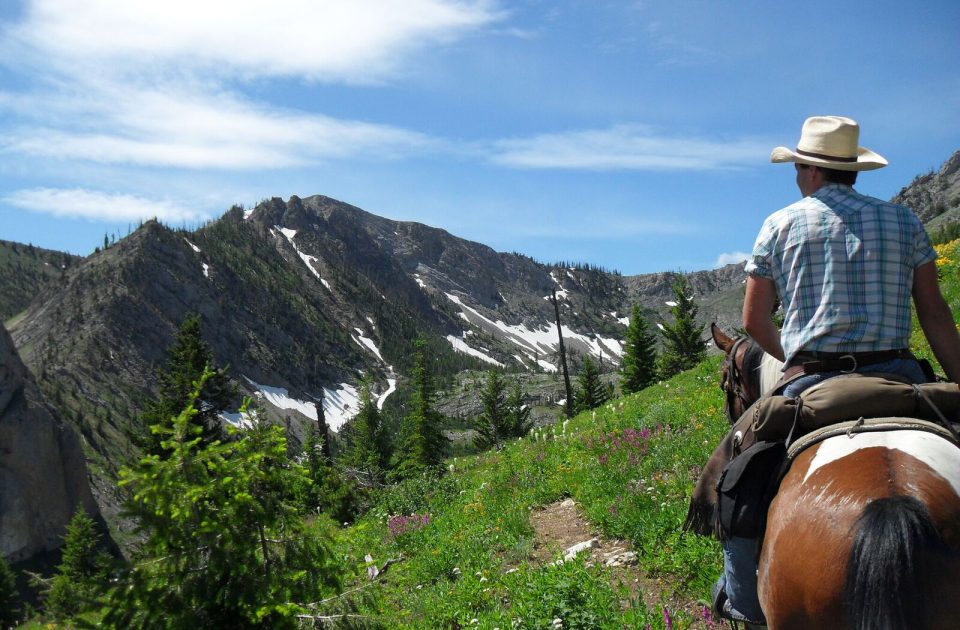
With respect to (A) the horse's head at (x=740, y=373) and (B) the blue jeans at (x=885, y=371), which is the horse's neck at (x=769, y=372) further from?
(B) the blue jeans at (x=885, y=371)

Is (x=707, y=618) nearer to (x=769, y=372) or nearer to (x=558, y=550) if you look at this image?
(x=769, y=372)

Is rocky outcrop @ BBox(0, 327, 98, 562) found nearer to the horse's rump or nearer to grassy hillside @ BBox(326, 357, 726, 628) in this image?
grassy hillside @ BBox(326, 357, 726, 628)

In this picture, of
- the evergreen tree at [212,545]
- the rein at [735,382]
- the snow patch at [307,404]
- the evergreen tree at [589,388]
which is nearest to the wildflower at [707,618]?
the rein at [735,382]

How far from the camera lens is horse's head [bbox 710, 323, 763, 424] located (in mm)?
4805

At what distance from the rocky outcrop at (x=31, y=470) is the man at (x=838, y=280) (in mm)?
78474

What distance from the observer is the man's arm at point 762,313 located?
157 inches

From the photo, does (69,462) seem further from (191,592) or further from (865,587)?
(865,587)

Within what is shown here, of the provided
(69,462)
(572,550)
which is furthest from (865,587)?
(69,462)

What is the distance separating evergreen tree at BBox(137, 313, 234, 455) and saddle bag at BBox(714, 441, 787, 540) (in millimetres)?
30526

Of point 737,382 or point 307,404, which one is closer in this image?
point 737,382

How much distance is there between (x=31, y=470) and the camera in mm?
68000

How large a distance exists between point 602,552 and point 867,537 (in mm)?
5828

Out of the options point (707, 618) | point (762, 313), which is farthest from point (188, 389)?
point (762, 313)

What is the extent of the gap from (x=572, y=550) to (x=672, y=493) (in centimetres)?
154
